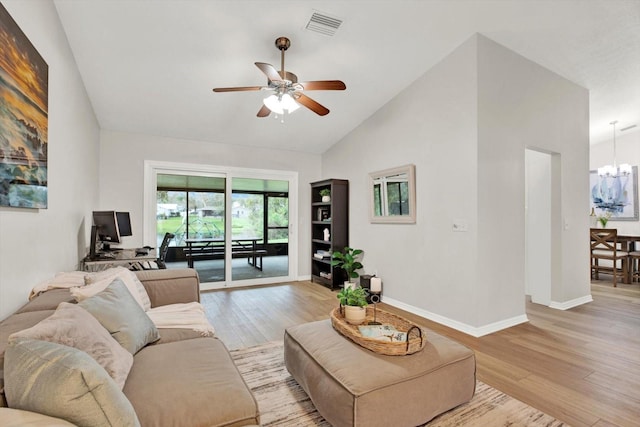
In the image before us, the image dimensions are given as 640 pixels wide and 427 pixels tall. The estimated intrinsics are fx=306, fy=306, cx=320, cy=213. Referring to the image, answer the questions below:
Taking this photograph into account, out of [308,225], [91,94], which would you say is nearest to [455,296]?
[308,225]

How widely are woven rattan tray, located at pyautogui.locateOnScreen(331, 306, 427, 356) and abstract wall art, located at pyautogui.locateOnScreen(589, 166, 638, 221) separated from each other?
21.5ft

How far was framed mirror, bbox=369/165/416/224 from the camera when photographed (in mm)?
3822

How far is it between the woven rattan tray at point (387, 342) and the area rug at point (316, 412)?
457 mm

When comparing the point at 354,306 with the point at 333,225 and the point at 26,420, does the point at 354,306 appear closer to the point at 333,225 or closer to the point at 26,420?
the point at 26,420

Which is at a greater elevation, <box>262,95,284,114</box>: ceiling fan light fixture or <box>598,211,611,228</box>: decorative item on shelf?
<box>262,95,284,114</box>: ceiling fan light fixture

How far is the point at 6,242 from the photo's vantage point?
159cm

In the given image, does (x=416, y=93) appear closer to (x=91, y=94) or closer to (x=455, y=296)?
(x=455, y=296)

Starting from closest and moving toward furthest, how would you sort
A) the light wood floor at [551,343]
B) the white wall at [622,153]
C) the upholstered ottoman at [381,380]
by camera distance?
1. the upholstered ottoman at [381,380]
2. the light wood floor at [551,343]
3. the white wall at [622,153]

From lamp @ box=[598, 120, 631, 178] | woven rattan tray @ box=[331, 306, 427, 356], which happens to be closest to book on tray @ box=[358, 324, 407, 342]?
woven rattan tray @ box=[331, 306, 427, 356]

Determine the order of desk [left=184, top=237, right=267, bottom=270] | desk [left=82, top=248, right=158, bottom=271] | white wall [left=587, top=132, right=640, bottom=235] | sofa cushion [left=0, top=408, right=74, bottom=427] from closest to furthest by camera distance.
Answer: sofa cushion [left=0, top=408, right=74, bottom=427]
desk [left=82, top=248, right=158, bottom=271]
desk [left=184, top=237, right=267, bottom=270]
white wall [left=587, top=132, right=640, bottom=235]

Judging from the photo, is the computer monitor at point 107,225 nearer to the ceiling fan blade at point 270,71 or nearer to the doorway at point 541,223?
the ceiling fan blade at point 270,71

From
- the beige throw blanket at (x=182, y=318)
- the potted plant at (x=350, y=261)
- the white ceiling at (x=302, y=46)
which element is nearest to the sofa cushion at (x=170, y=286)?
the beige throw blanket at (x=182, y=318)

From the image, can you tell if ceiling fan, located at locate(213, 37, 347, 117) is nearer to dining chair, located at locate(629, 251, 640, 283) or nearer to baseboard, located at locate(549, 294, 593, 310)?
baseboard, located at locate(549, 294, 593, 310)

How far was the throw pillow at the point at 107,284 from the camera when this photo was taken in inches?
71.4
